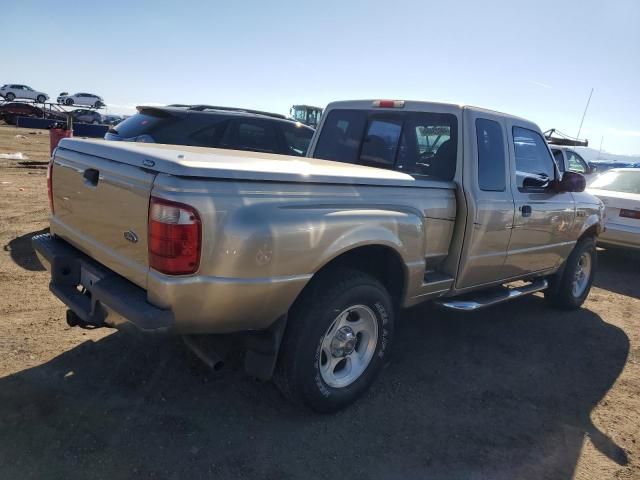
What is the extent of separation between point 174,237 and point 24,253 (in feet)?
13.7

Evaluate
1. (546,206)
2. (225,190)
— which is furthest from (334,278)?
(546,206)

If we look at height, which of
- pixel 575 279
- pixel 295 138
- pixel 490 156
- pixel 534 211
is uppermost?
pixel 490 156

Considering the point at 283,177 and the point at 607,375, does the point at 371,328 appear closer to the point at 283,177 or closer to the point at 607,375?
the point at 283,177

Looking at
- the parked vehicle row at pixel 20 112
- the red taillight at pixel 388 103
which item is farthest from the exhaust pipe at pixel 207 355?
the parked vehicle row at pixel 20 112

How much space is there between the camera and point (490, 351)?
14.2ft

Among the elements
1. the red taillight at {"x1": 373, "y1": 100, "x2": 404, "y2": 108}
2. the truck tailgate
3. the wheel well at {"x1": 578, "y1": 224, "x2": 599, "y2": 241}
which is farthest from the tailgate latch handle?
the wheel well at {"x1": 578, "y1": 224, "x2": 599, "y2": 241}

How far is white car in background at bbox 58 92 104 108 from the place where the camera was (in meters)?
51.1

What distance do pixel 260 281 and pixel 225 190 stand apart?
0.48 m

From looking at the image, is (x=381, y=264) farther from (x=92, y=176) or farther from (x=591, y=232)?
(x=591, y=232)

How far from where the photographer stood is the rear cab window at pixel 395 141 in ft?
12.5

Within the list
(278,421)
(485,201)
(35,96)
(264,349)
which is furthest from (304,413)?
(35,96)

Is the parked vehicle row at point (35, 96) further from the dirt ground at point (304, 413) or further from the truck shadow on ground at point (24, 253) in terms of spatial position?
the dirt ground at point (304, 413)

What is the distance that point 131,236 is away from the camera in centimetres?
246

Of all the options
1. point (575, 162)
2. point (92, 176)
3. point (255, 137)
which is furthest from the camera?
point (575, 162)
